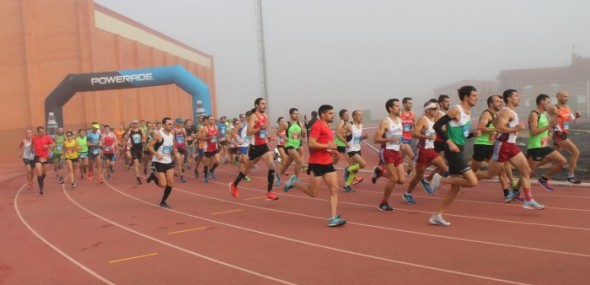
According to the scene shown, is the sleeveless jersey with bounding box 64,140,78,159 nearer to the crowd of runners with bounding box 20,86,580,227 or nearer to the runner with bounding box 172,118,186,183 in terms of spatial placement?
the crowd of runners with bounding box 20,86,580,227

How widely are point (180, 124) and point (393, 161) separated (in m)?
8.93

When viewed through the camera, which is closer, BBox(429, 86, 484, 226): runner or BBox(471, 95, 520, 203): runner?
BBox(429, 86, 484, 226): runner

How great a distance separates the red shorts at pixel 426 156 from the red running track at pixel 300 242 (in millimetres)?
761

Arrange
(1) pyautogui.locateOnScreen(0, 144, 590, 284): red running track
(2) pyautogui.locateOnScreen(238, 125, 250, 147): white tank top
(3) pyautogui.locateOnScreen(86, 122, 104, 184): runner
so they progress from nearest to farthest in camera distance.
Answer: (1) pyautogui.locateOnScreen(0, 144, 590, 284): red running track
(2) pyautogui.locateOnScreen(238, 125, 250, 147): white tank top
(3) pyautogui.locateOnScreen(86, 122, 104, 184): runner

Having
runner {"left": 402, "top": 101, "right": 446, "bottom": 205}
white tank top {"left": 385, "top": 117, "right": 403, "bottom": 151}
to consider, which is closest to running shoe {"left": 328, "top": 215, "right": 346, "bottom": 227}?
white tank top {"left": 385, "top": 117, "right": 403, "bottom": 151}

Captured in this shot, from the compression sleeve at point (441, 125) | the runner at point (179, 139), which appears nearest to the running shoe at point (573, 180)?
the compression sleeve at point (441, 125)

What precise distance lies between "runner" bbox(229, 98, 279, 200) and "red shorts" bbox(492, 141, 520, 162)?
395 centimetres

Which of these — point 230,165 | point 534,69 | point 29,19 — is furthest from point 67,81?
point 534,69

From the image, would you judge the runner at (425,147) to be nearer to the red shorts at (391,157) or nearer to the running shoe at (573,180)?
the red shorts at (391,157)

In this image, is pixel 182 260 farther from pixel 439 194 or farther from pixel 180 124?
pixel 180 124

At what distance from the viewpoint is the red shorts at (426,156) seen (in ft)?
28.1

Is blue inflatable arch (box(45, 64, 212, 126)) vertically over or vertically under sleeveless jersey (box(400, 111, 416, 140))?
over

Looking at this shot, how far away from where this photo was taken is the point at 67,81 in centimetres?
2389

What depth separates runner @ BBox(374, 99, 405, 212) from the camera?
8328 millimetres
